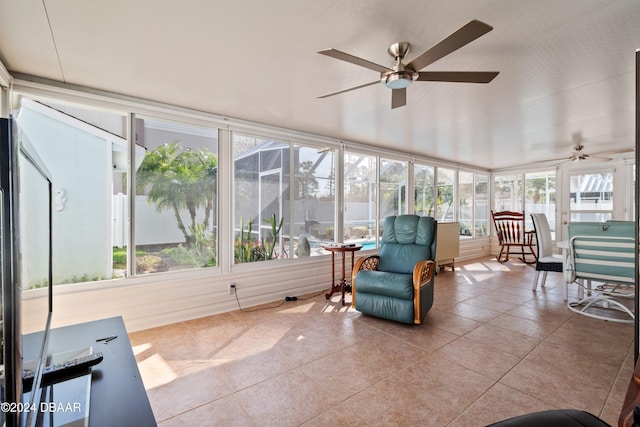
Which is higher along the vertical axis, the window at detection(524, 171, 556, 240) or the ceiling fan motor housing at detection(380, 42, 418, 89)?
the ceiling fan motor housing at detection(380, 42, 418, 89)

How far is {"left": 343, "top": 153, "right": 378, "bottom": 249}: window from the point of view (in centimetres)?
476

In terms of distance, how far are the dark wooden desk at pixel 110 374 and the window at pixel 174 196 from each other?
1539mm

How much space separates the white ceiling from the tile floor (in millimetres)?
2256

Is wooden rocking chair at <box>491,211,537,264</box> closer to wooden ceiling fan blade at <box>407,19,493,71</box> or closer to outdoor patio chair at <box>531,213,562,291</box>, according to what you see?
outdoor patio chair at <box>531,213,562,291</box>

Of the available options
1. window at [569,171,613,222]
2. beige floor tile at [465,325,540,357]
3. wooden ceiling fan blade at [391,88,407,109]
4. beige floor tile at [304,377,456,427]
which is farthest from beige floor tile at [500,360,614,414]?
window at [569,171,613,222]

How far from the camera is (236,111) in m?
3.22

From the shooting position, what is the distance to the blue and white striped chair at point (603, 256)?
9.19 feet

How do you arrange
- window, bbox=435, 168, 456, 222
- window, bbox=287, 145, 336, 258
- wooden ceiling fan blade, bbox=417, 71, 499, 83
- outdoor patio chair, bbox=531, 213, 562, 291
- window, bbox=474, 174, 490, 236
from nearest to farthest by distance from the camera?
wooden ceiling fan blade, bbox=417, 71, 499, 83 → outdoor patio chair, bbox=531, 213, 562, 291 → window, bbox=287, 145, 336, 258 → window, bbox=435, 168, 456, 222 → window, bbox=474, 174, 490, 236

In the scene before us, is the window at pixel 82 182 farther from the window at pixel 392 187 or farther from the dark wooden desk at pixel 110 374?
the window at pixel 392 187

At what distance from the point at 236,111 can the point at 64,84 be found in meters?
1.48

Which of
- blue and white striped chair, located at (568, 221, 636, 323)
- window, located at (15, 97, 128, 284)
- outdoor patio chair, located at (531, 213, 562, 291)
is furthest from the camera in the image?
outdoor patio chair, located at (531, 213, 562, 291)

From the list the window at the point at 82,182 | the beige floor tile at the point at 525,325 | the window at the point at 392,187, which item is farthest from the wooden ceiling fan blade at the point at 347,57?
the window at the point at 392,187

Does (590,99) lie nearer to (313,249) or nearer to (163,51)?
(313,249)

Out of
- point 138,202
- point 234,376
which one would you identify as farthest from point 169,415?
point 138,202
